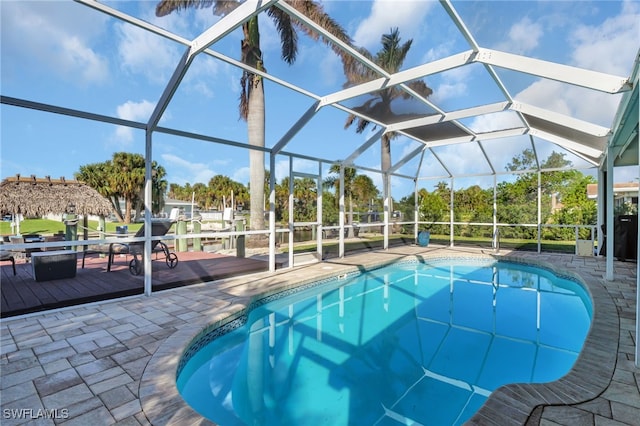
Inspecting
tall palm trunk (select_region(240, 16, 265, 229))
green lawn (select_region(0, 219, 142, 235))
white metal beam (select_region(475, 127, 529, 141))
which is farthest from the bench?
white metal beam (select_region(475, 127, 529, 141))

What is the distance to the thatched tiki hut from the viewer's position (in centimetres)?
622

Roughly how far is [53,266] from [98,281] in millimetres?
805

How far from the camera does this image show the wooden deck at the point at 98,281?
444 centimetres

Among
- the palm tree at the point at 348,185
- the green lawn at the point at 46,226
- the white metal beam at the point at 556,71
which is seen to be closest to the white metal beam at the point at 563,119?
the white metal beam at the point at 556,71

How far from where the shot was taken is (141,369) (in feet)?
9.04

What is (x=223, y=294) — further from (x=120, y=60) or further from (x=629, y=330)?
(x=629, y=330)

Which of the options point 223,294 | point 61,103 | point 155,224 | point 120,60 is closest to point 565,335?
point 223,294

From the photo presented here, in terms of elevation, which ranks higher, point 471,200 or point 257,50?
point 257,50

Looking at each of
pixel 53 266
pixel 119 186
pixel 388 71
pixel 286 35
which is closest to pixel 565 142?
pixel 388 71

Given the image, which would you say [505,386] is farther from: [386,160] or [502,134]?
[386,160]

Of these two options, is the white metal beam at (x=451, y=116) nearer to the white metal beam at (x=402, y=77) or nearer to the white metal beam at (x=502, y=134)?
the white metal beam at (x=502, y=134)

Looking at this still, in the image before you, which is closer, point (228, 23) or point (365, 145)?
point (228, 23)

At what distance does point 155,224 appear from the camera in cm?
542

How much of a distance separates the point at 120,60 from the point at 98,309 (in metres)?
4.72
